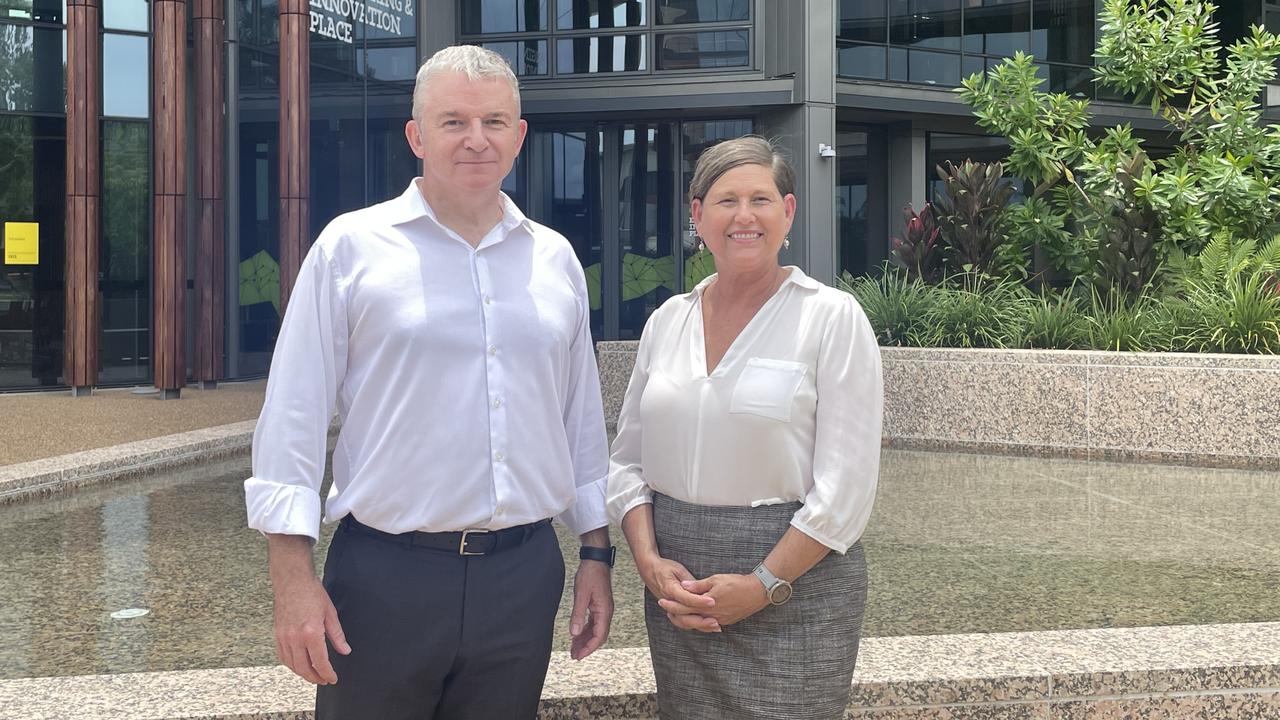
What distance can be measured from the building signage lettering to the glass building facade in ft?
0.14

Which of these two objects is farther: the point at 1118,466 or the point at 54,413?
the point at 54,413

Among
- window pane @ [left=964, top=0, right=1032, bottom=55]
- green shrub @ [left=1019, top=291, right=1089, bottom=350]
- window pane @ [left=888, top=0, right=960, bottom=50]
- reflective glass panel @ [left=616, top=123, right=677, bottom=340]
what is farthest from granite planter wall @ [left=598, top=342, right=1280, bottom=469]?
window pane @ [left=964, top=0, right=1032, bottom=55]

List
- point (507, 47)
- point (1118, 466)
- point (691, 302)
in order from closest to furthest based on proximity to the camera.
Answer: point (691, 302), point (1118, 466), point (507, 47)

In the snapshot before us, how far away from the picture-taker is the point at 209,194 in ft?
55.0

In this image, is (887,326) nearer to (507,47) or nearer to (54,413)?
→ (54,413)


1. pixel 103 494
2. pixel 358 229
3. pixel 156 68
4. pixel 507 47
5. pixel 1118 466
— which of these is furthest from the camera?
pixel 507 47

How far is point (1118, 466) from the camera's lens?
32.2 feet

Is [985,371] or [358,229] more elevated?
[358,229]

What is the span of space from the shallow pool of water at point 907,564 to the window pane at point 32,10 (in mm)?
9968

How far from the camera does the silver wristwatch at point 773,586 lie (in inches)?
102

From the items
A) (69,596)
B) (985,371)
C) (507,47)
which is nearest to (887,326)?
(985,371)

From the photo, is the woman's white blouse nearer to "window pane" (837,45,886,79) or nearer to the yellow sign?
the yellow sign

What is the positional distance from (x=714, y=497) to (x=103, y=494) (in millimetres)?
6784

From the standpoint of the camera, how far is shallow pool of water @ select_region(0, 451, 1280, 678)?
499 cm
